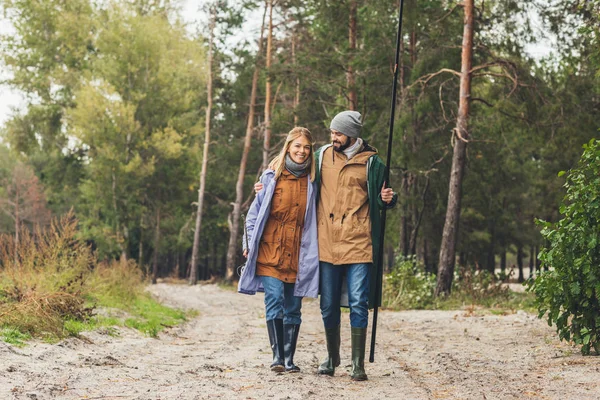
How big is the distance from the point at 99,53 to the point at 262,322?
31289 mm

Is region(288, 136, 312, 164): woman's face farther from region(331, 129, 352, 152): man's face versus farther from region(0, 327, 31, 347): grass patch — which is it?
region(0, 327, 31, 347): grass patch

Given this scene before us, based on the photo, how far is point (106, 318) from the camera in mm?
11844

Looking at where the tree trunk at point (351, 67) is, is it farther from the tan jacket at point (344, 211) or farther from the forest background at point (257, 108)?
the tan jacket at point (344, 211)

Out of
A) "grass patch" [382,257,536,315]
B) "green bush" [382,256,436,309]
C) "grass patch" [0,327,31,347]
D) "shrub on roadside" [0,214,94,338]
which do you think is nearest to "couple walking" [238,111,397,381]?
"grass patch" [0,327,31,347]

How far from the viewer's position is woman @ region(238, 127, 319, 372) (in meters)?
7.19

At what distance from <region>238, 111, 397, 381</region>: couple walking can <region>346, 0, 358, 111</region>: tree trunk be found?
17.5 metres

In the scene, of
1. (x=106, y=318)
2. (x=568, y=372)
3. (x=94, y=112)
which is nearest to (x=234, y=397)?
(x=568, y=372)

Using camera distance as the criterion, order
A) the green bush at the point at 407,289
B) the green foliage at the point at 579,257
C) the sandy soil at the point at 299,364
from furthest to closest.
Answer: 1. the green bush at the point at 407,289
2. the green foliage at the point at 579,257
3. the sandy soil at the point at 299,364

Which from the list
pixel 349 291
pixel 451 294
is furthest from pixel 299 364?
pixel 451 294

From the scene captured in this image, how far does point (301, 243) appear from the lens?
23.7 feet

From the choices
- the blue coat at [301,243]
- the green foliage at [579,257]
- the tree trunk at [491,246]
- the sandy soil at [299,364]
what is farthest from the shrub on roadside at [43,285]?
the tree trunk at [491,246]

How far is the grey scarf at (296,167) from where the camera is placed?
23.5ft

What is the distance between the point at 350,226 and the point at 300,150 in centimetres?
80

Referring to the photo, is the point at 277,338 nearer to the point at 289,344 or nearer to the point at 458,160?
the point at 289,344
